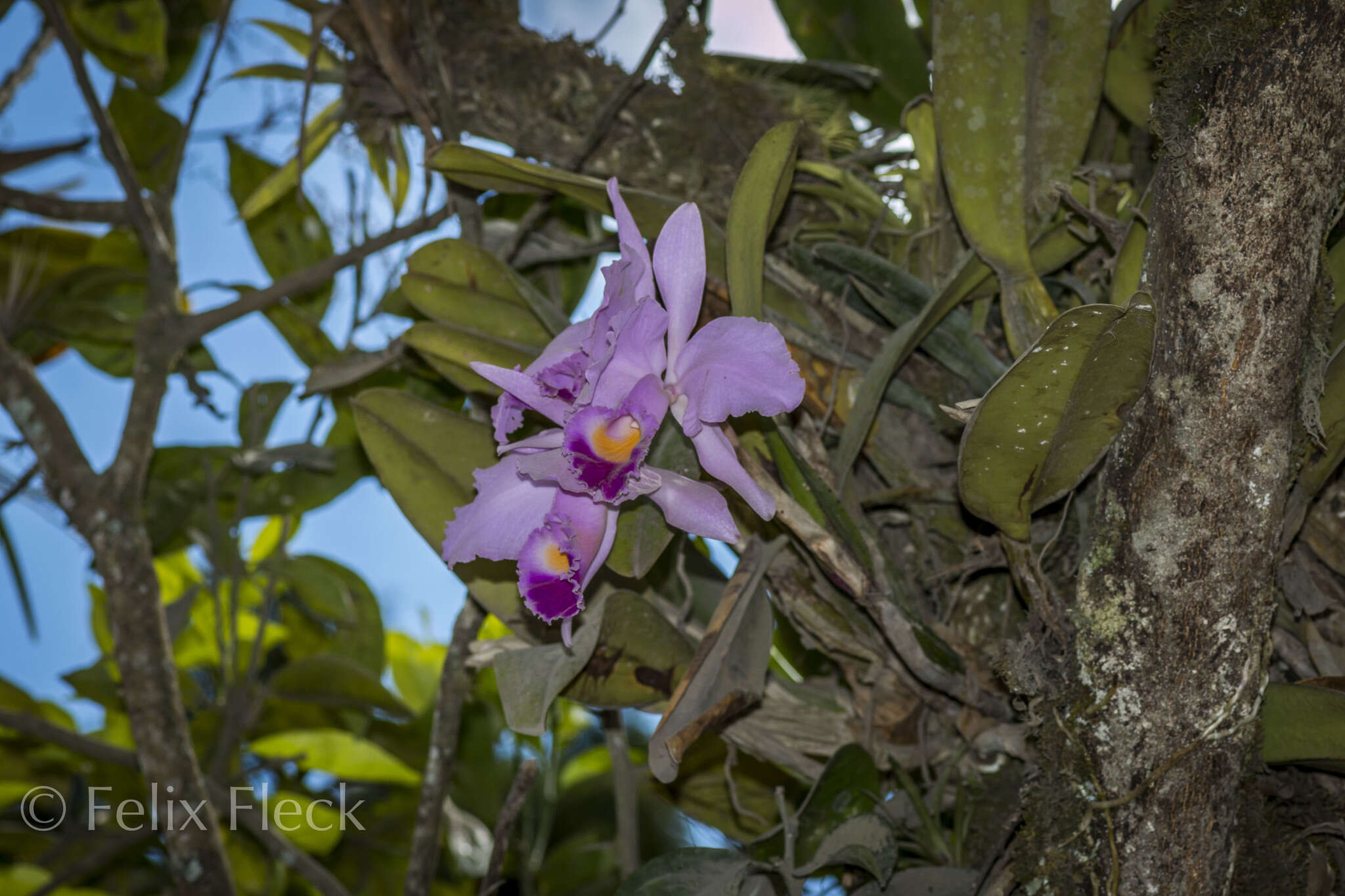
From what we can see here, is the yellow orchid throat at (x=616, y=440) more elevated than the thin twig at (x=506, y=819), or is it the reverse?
the yellow orchid throat at (x=616, y=440)

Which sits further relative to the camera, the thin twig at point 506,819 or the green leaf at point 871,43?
the green leaf at point 871,43

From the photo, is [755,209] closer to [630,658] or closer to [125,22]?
[630,658]

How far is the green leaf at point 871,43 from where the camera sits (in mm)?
901

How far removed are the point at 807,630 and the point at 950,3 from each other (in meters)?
0.41

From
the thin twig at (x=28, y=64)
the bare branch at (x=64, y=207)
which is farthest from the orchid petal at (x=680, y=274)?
the thin twig at (x=28, y=64)

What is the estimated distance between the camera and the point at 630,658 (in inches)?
23.2

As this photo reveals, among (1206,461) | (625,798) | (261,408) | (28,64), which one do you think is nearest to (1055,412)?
(1206,461)

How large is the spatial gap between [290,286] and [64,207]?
317 mm

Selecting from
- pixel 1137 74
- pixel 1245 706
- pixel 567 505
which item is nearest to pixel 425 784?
pixel 567 505

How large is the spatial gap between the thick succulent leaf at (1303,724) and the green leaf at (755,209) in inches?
13.7

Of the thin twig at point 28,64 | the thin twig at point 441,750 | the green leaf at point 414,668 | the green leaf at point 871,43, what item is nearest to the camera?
the thin twig at point 441,750

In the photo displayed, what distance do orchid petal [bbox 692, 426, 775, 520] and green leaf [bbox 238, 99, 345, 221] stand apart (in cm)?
61

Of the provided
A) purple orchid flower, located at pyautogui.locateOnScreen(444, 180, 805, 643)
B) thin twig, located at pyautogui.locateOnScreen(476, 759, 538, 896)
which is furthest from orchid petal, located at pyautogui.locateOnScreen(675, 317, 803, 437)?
thin twig, located at pyautogui.locateOnScreen(476, 759, 538, 896)

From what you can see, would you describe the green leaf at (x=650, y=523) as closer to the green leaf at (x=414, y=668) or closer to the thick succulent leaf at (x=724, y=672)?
the thick succulent leaf at (x=724, y=672)
